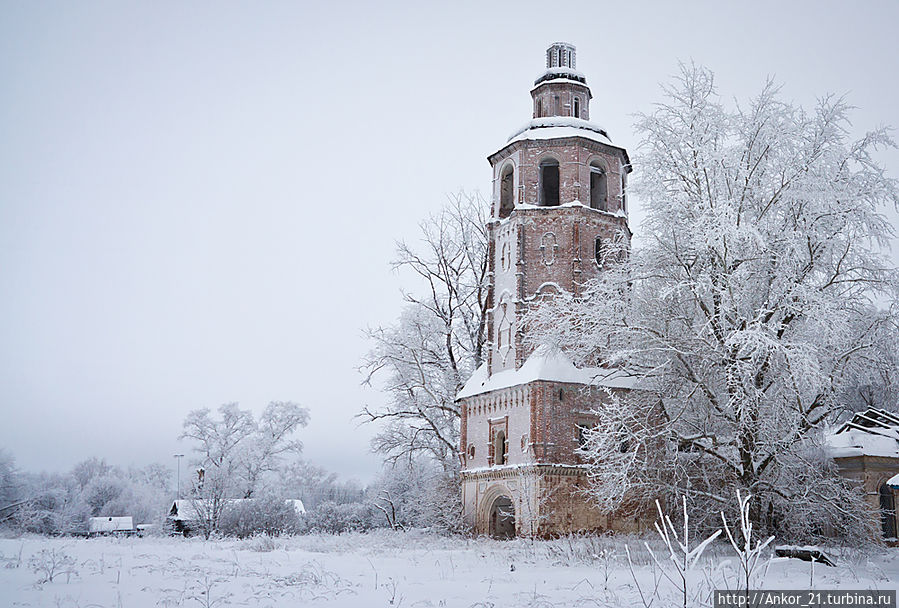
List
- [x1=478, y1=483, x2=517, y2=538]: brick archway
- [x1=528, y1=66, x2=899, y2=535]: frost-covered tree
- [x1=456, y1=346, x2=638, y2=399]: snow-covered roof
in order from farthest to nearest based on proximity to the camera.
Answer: [x1=478, y1=483, x2=517, y2=538]: brick archway → [x1=456, y1=346, x2=638, y2=399]: snow-covered roof → [x1=528, y1=66, x2=899, y2=535]: frost-covered tree

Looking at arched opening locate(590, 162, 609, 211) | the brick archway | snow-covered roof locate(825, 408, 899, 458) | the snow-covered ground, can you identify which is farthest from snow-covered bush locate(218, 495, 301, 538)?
snow-covered roof locate(825, 408, 899, 458)

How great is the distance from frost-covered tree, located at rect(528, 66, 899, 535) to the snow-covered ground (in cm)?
292

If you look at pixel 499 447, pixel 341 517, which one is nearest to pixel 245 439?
pixel 341 517

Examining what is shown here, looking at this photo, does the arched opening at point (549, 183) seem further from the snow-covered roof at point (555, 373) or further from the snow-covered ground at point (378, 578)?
the snow-covered ground at point (378, 578)

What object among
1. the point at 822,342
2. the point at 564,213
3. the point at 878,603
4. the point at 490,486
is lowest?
the point at 878,603

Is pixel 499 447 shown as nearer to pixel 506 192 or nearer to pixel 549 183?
pixel 506 192

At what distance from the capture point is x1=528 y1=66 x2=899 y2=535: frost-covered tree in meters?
19.8

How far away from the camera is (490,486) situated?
28219 millimetres

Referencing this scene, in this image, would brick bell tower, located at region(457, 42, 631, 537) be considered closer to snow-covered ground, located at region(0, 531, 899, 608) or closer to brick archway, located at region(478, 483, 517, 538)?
brick archway, located at region(478, 483, 517, 538)

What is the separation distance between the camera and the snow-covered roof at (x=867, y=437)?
971 inches

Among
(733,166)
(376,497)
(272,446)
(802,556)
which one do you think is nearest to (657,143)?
(733,166)

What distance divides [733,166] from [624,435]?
787cm

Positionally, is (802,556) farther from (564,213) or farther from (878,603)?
(564,213)

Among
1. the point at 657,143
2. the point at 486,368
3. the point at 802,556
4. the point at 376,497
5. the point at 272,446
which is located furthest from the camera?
the point at 376,497
